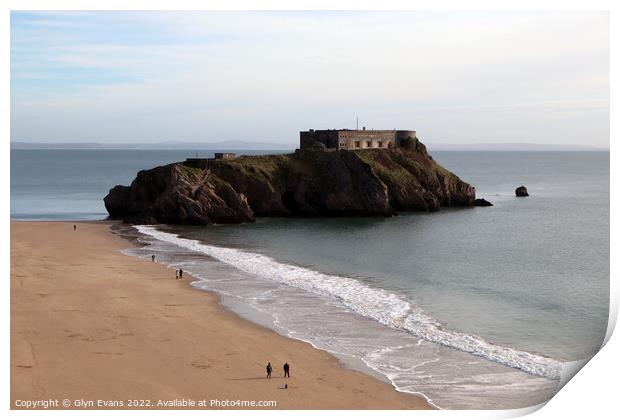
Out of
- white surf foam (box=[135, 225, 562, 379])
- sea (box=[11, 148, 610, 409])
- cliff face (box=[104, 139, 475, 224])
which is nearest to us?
sea (box=[11, 148, 610, 409])

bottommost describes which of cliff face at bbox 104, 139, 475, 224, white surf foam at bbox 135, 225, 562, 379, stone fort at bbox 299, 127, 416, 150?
white surf foam at bbox 135, 225, 562, 379

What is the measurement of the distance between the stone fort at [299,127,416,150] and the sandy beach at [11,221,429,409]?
56600mm

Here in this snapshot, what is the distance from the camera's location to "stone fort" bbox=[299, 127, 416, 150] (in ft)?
325

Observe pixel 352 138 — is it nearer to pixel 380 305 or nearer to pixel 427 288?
pixel 427 288

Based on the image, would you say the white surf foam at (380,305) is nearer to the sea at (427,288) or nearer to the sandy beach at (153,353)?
the sea at (427,288)

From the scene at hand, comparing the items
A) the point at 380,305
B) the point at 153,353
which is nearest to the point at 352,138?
the point at 380,305

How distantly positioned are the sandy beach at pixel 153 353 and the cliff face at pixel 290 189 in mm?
33201

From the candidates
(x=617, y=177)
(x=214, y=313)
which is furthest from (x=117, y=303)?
(x=617, y=177)

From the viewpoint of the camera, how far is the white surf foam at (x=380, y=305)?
97.5 feet

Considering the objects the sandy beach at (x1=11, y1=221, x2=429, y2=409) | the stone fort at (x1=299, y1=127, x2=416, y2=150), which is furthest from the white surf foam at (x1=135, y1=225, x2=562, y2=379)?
the stone fort at (x1=299, y1=127, x2=416, y2=150)

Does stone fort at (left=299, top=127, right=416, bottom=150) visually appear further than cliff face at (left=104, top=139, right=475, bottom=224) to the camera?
Yes

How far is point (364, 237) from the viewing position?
6856 cm

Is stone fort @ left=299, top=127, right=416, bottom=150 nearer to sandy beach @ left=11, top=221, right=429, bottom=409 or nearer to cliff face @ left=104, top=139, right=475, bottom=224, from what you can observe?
cliff face @ left=104, top=139, right=475, bottom=224

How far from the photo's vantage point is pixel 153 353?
29.2 metres
